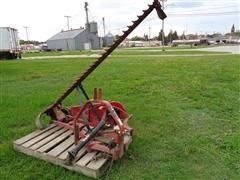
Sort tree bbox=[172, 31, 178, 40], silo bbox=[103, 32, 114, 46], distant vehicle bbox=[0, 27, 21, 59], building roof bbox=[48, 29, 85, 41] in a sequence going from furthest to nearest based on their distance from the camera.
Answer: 1. tree bbox=[172, 31, 178, 40]
2. silo bbox=[103, 32, 114, 46]
3. building roof bbox=[48, 29, 85, 41]
4. distant vehicle bbox=[0, 27, 21, 59]

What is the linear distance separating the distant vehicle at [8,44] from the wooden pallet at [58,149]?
66.0ft

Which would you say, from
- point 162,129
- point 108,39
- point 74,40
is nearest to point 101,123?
point 162,129

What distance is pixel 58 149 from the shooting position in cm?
342

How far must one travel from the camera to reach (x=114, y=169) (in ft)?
10.2

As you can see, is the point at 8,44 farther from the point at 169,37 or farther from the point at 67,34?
the point at 169,37

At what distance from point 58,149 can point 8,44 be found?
21285 millimetres

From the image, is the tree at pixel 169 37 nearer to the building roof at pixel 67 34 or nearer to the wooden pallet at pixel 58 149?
the building roof at pixel 67 34

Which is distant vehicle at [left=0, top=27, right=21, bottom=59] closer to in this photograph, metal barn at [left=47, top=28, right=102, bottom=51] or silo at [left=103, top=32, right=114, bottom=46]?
metal barn at [left=47, top=28, right=102, bottom=51]

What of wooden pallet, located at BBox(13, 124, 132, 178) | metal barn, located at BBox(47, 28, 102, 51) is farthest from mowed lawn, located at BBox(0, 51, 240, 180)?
metal barn, located at BBox(47, 28, 102, 51)

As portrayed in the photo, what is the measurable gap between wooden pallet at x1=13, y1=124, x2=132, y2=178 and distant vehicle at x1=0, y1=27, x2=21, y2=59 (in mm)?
20115

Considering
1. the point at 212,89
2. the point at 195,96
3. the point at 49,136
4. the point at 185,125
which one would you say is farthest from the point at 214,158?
the point at 212,89

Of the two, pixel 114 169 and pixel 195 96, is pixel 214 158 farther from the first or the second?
pixel 195 96

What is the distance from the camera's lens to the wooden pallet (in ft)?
9.83

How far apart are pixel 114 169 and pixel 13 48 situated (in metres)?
22.2
